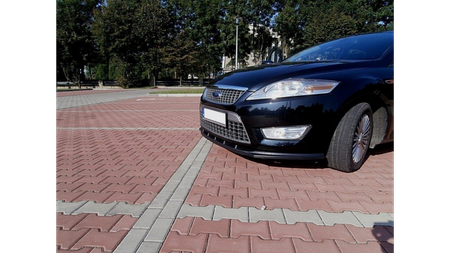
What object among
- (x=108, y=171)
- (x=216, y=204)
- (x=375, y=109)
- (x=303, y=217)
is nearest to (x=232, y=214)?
(x=216, y=204)

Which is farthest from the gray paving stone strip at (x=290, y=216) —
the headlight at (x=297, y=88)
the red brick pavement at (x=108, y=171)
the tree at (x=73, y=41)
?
the tree at (x=73, y=41)

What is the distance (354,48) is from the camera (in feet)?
10.9

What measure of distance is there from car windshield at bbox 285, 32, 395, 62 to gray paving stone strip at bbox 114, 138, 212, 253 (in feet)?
7.88

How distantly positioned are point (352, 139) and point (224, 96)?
1.49 m

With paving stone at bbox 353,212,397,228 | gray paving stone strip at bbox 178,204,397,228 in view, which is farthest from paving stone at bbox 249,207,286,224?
paving stone at bbox 353,212,397,228

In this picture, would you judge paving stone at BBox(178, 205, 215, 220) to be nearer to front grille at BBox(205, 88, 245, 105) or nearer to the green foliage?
front grille at BBox(205, 88, 245, 105)

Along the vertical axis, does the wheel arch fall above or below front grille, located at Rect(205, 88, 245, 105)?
below

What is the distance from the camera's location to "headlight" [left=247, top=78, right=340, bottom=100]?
2434mm

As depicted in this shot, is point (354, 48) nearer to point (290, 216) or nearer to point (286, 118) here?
point (286, 118)

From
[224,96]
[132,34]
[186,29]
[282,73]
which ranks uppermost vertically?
[186,29]

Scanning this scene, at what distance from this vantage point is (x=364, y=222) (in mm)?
1879
